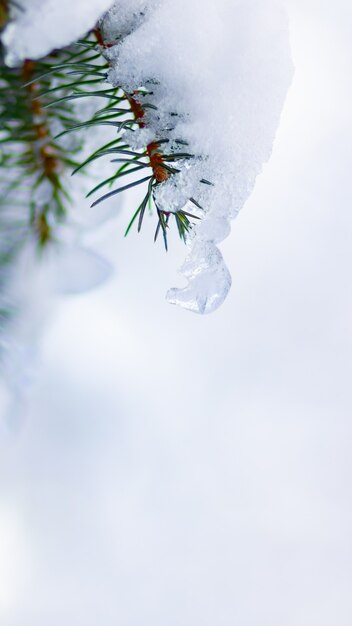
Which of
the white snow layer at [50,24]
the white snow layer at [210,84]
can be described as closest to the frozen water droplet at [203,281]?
the white snow layer at [210,84]

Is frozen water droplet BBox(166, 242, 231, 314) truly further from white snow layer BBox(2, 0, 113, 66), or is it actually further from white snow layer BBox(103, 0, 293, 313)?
white snow layer BBox(2, 0, 113, 66)

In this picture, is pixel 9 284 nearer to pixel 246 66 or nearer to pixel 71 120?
pixel 71 120

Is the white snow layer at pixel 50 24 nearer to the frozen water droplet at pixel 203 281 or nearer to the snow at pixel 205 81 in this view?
the snow at pixel 205 81

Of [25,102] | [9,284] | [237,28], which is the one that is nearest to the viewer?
[237,28]

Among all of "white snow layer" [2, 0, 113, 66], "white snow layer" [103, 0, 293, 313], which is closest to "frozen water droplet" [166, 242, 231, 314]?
"white snow layer" [103, 0, 293, 313]

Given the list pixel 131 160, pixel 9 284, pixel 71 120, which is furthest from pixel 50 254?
pixel 131 160

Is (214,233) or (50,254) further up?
(214,233)
